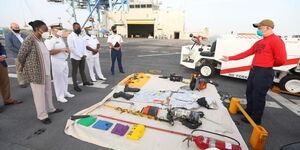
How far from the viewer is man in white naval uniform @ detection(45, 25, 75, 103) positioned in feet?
11.2

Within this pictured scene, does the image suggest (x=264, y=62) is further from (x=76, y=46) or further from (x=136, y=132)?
(x=76, y=46)

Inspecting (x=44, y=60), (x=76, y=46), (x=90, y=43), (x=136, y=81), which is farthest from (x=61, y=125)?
(x=90, y=43)

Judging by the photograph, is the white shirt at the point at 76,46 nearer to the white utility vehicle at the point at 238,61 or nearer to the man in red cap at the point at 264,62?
the man in red cap at the point at 264,62

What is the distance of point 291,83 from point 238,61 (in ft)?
6.03

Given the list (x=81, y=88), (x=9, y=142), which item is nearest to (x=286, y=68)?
(x=81, y=88)

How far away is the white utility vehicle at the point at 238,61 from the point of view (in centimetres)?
473

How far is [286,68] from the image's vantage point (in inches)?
189

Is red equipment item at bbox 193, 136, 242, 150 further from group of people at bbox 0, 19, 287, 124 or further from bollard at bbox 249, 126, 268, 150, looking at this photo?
group of people at bbox 0, 19, 287, 124

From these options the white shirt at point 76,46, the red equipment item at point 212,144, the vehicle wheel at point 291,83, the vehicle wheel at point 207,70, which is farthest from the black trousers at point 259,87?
the white shirt at point 76,46

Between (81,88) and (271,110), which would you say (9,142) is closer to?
(81,88)

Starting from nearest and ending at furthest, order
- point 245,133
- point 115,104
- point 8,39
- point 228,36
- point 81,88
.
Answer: point 245,133, point 115,104, point 8,39, point 81,88, point 228,36

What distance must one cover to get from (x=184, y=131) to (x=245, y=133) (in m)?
1.36

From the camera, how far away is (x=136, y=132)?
8.16 ft

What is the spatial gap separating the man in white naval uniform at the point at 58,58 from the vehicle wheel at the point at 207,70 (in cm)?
547
